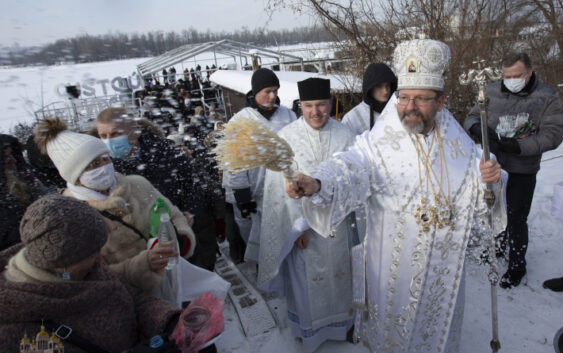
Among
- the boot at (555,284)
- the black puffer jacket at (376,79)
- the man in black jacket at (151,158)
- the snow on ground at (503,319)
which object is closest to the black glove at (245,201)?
the man in black jacket at (151,158)

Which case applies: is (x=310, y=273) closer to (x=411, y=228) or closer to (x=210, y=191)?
(x=411, y=228)

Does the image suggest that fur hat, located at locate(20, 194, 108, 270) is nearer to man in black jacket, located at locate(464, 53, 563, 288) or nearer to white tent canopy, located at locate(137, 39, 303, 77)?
man in black jacket, located at locate(464, 53, 563, 288)

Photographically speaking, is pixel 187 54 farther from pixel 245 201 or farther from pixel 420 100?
pixel 420 100

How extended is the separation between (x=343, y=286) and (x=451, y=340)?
951mm

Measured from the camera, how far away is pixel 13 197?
2758 mm

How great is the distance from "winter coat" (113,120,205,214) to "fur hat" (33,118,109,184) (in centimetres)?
80

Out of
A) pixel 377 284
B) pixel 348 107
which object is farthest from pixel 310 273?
pixel 348 107

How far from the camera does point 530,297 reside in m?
3.64

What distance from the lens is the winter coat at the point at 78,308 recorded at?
1380mm

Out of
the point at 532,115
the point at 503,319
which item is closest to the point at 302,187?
the point at 503,319

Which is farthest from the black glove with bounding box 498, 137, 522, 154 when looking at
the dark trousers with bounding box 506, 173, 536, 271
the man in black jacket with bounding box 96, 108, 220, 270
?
the man in black jacket with bounding box 96, 108, 220, 270

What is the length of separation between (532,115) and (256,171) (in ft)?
9.70

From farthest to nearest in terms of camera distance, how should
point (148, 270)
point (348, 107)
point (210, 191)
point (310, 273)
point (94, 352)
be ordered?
1. point (348, 107)
2. point (210, 191)
3. point (310, 273)
4. point (148, 270)
5. point (94, 352)

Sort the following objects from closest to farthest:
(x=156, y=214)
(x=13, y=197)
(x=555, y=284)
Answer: (x=156, y=214), (x=13, y=197), (x=555, y=284)
